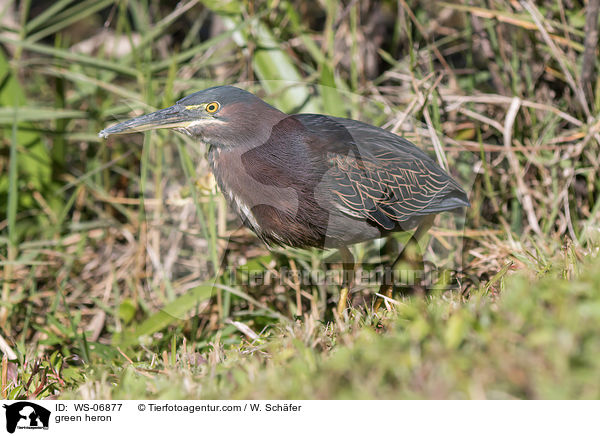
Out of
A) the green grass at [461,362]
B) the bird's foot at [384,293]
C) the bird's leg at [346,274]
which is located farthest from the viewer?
the bird's leg at [346,274]

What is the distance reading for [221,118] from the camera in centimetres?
204

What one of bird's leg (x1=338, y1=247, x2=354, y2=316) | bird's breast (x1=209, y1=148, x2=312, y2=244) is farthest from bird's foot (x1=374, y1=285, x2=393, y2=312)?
bird's breast (x1=209, y1=148, x2=312, y2=244)

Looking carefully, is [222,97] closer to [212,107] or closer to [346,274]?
[212,107]

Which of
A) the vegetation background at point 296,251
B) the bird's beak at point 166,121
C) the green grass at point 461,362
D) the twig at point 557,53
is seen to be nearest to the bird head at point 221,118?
the bird's beak at point 166,121

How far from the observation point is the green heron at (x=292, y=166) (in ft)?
6.63

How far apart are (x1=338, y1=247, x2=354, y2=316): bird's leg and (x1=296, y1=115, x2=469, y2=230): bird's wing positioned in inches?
14.1

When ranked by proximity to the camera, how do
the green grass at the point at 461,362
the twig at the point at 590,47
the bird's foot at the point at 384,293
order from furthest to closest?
the twig at the point at 590,47, the bird's foot at the point at 384,293, the green grass at the point at 461,362

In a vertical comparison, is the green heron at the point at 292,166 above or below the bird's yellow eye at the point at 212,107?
below

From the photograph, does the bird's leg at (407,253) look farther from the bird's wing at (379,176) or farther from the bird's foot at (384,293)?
the bird's wing at (379,176)

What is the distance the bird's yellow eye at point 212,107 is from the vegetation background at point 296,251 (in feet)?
1.50
